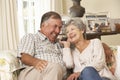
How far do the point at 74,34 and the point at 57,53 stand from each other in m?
0.23

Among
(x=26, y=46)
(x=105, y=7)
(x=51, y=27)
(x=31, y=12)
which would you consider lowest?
(x=26, y=46)

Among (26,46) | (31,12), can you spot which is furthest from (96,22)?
(26,46)

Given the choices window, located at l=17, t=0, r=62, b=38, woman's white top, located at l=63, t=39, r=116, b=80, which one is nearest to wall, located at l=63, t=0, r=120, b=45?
window, located at l=17, t=0, r=62, b=38

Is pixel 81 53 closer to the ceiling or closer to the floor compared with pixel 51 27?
closer to the floor

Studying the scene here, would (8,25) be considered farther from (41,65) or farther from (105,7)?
(105,7)

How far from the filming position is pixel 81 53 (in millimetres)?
2088

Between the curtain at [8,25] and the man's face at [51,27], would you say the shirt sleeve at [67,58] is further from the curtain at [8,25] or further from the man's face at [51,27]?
the curtain at [8,25]

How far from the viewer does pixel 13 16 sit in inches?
112

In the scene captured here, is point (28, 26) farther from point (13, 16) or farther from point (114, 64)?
point (114, 64)

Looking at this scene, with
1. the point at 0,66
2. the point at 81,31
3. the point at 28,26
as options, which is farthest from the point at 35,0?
the point at 0,66

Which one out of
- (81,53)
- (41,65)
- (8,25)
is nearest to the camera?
(41,65)

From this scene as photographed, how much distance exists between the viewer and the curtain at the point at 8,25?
276 cm

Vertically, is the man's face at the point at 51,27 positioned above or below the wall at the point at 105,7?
below

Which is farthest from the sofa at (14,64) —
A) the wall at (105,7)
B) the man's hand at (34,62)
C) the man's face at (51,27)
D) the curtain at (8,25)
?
the wall at (105,7)
